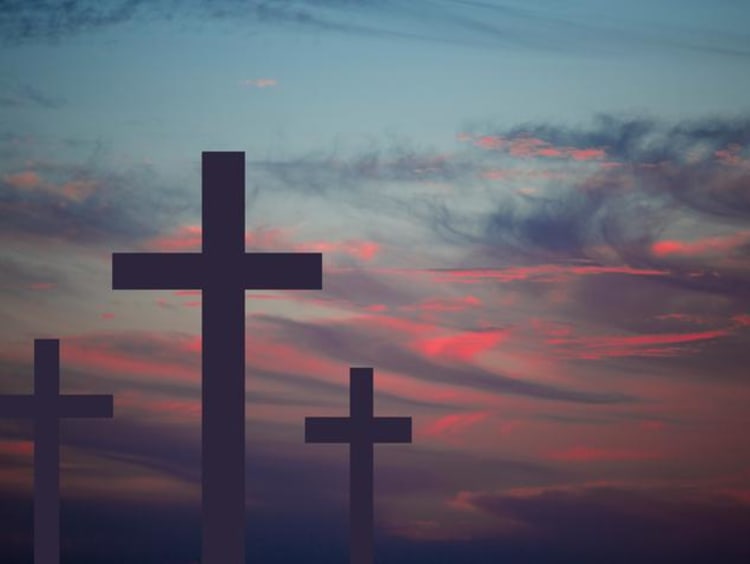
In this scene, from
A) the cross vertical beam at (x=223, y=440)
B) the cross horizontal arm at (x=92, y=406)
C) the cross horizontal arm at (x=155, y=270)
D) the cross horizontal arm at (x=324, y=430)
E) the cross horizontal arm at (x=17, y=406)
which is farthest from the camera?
the cross horizontal arm at (x=324, y=430)

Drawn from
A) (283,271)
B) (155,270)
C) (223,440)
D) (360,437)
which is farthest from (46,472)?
(283,271)

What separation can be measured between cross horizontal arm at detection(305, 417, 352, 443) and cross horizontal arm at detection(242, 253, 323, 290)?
7411 millimetres

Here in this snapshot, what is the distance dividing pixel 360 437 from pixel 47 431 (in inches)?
219

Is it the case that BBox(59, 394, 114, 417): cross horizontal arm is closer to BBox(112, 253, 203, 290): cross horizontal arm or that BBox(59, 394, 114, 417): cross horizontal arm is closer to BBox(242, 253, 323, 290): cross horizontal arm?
BBox(112, 253, 203, 290): cross horizontal arm

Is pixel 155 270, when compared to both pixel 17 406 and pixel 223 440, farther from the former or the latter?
pixel 17 406

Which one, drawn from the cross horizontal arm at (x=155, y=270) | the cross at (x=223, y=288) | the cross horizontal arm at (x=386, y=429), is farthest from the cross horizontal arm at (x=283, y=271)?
the cross horizontal arm at (x=386, y=429)

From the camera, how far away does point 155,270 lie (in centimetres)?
2311

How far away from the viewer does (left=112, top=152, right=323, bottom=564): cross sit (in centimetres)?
2195

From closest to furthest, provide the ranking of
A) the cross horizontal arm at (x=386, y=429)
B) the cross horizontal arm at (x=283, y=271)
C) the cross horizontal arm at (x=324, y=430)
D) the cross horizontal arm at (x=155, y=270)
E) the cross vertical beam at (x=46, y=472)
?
the cross horizontal arm at (x=283, y=271), the cross horizontal arm at (x=155, y=270), the cross vertical beam at (x=46, y=472), the cross horizontal arm at (x=324, y=430), the cross horizontal arm at (x=386, y=429)

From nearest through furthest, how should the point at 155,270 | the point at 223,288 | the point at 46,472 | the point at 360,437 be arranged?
the point at 223,288
the point at 155,270
the point at 46,472
the point at 360,437

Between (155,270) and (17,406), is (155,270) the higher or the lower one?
the higher one

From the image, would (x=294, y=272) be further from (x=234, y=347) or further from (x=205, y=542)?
(x=205, y=542)

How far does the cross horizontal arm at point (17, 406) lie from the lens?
29.4 meters

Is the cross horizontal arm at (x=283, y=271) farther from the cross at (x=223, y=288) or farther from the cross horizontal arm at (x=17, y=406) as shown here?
the cross horizontal arm at (x=17, y=406)
